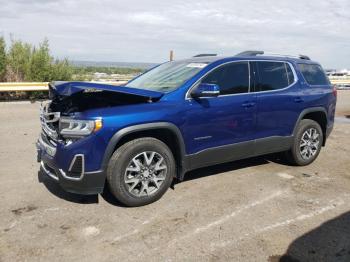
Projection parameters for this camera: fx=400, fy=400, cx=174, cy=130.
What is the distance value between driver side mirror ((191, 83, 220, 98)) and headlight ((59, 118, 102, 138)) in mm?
1308

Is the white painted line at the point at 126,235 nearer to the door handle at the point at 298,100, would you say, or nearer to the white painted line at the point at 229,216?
the white painted line at the point at 229,216

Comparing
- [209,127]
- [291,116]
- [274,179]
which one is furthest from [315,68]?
[209,127]

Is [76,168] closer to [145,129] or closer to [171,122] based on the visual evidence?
Result: [145,129]

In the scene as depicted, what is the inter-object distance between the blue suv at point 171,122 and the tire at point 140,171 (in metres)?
0.01

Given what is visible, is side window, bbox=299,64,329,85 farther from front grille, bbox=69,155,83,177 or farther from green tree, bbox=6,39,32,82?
green tree, bbox=6,39,32,82

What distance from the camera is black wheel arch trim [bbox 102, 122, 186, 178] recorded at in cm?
427

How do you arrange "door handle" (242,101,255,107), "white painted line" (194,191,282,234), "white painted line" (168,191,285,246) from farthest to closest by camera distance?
"door handle" (242,101,255,107) < "white painted line" (194,191,282,234) < "white painted line" (168,191,285,246)

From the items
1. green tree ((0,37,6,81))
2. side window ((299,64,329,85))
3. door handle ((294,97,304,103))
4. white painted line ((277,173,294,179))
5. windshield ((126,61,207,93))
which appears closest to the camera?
windshield ((126,61,207,93))

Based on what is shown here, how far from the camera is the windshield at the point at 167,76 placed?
16.8ft

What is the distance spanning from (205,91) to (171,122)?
0.56 metres

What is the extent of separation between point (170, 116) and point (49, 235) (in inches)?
72.1

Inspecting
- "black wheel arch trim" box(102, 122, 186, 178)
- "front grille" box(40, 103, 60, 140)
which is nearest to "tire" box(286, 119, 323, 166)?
"black wheel arch trim" box(102, 122, 186, 178)

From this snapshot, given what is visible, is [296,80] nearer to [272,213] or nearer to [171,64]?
[171,64]

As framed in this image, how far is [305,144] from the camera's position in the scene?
254 inches
